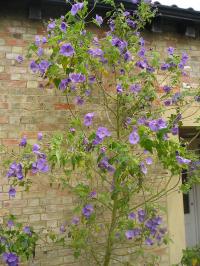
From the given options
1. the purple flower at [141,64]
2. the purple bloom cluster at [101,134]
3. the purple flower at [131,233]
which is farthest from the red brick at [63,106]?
the purple flower at [131,233]

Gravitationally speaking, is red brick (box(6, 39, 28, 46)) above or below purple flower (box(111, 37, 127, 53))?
above

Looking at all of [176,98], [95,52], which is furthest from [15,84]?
[176,98]

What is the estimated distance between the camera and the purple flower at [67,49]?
316 cm

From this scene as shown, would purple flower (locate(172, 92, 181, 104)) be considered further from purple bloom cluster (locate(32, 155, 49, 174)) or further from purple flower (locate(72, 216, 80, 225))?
purple bloom cluster (locate(32, 155, 49, 174))

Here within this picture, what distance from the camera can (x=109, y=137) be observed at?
3.32 m

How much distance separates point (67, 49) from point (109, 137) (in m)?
0.88

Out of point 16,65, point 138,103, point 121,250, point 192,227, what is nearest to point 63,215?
point 121,250

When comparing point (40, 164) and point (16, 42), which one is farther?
point (16, 42)

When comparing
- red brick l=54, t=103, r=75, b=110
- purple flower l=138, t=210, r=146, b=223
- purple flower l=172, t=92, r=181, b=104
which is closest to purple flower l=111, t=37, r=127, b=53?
purple flower l=172, t=92, r=181, b=104

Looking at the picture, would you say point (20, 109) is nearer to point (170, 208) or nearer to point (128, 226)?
point (128, 226)

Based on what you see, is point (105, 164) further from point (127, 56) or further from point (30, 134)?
point (30, 134)

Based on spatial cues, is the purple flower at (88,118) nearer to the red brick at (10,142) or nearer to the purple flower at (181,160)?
the purple flower at (181,160)

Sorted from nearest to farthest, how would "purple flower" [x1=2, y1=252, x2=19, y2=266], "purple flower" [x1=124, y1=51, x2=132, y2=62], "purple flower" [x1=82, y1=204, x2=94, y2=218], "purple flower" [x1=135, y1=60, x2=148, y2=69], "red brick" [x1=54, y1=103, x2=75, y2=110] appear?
1. "purple flower" [x1=2, y1=252, x2=19, y2=266]
2. "purple flower" [x1=82, y1=204, x2=94, y2=218]
3. "purple flower" [x1=124, y1=51, x2=132, y2=62]
4. "purple flower" [x1=135, y1=60, x2=148, y2=69]
5. "red brick" [x1=54, y1=103, x2=75, y2=110]

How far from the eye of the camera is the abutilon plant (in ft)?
10.2
